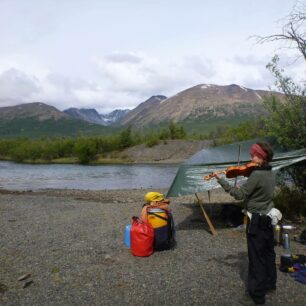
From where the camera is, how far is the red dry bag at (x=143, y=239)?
9.73 m

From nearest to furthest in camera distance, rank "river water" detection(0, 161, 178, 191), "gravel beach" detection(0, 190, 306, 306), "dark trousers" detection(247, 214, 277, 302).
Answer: "dark trousers" detection(247, 214, 277, 302), "gravel beach" detection(0, 190, 306, 306), "river water" detection(0, 161, 178, 191)

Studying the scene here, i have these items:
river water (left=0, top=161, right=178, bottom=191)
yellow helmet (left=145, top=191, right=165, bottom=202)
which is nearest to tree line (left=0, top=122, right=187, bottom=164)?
river water (left=0, top=161, right=178, bottom=191)

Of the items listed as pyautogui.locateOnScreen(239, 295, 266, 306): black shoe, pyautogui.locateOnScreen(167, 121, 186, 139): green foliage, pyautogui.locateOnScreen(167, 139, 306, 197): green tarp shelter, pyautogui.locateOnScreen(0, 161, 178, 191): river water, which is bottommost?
pyautogui.locateOnScreen(0, 161, 178, 191): river water

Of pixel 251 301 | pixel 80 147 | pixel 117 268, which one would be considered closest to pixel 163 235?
pixel 117 268

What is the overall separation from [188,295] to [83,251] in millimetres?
4061

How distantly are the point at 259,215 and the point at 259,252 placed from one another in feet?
2.11

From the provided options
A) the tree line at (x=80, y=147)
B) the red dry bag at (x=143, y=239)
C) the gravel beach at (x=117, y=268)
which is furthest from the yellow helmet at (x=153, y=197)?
the tree line at (x=80, y=147)

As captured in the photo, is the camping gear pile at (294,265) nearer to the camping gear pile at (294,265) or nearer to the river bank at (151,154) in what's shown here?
the camping gear pile at (294,265)

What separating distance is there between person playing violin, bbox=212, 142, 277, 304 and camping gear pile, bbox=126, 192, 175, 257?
129 inches

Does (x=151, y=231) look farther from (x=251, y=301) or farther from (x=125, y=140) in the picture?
(x=125, y=140)

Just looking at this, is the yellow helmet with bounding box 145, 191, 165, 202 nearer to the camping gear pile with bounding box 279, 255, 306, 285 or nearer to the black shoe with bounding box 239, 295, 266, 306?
the camping gear pile with bounding box 279, 255, 306, 285

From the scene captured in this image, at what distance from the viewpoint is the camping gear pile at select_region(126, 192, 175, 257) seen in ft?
32.0

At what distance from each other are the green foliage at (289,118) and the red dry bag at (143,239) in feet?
20.5

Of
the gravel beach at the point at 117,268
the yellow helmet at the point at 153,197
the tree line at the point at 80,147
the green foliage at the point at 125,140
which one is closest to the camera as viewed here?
the gravel beach at the point at 117,268
